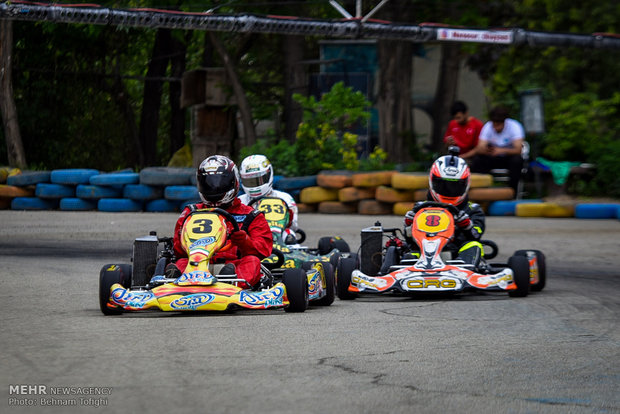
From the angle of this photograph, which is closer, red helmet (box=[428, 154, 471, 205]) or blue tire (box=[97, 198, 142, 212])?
red helmet (box=[428, 154, 471, 205])

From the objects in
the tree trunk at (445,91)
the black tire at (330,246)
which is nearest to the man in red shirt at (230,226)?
the black tire at (330,246)

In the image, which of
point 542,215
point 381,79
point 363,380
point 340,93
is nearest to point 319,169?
point 340,93

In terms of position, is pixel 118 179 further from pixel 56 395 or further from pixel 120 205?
pixel 56 395

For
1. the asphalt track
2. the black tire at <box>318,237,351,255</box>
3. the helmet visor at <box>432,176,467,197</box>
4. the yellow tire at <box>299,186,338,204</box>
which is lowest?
the asphalt track

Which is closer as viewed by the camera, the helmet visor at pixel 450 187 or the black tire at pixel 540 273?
the black tire at pixel 540 273

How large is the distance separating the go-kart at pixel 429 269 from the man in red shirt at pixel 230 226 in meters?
0.99

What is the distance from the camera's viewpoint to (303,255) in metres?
9.18

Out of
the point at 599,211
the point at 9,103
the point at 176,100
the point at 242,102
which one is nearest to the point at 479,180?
the point at 599,211

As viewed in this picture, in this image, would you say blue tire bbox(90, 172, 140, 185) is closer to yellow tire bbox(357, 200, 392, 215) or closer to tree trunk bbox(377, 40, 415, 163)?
yellow tire bbox(357, 200, 392, 215)

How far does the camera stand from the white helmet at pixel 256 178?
965 cm

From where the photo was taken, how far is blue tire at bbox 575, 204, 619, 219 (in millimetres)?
15156

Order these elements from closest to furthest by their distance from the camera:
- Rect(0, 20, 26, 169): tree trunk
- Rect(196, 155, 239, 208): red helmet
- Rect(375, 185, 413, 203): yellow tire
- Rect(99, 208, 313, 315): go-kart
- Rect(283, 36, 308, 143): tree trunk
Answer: Rect(99, 208, 313, 315): go-kart
Rect(196, 155, 239, 208): red helmet
Rect(375, 185, 413, 203): yellow tire
Rect(0, 20, 26, 169): tree trunk
Rect(283, 36, 308, 143): tree trunk

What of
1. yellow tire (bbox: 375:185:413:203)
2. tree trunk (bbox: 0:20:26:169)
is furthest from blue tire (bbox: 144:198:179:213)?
tree trunk (bbox: 0:20:26:169)

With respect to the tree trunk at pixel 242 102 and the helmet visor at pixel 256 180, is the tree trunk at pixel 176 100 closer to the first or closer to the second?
the tree trunk at pixel 242 102
